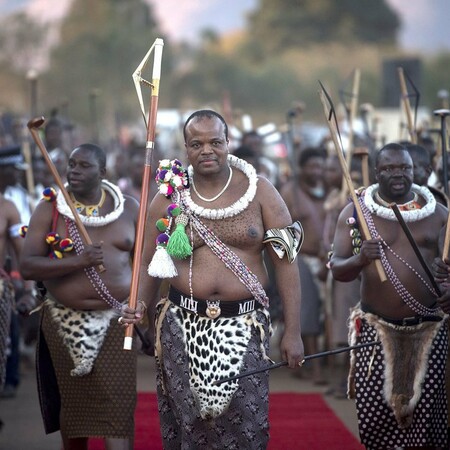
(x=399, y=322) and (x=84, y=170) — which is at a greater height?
(x=84, y=170)

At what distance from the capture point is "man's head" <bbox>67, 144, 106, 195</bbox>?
8.62 metres

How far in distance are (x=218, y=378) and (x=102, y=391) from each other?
1723mm

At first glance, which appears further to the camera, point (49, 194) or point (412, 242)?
point (49, 194)

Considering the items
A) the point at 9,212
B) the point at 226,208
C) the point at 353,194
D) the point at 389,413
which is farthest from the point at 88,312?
the point at 389,413

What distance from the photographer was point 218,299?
7.19 meters

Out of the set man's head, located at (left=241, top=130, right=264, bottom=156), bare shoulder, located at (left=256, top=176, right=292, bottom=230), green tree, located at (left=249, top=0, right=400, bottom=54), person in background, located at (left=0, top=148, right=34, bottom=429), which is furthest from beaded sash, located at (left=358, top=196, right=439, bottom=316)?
green tree, located at (left=249, top=0, right=400, bottom=54)

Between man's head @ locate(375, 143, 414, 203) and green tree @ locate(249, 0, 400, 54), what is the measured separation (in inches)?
1733

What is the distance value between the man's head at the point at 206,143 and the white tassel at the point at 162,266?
49 centimetres

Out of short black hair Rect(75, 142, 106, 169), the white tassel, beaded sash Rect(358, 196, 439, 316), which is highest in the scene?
short black hair Rect(75, 142, 106, 169)

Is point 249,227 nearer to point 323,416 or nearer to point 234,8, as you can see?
point 323,416

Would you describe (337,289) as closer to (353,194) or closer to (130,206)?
(130,206)

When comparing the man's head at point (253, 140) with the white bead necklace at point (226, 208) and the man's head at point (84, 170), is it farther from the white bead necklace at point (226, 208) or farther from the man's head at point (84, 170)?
the white bead necklace at point (226, 208)

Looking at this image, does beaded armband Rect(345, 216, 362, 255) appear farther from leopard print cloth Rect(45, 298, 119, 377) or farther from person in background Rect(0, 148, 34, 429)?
person in background Rect(0, 148, 34, 429)

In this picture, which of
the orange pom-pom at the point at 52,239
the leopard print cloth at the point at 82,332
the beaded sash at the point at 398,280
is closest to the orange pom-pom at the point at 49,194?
the orange pom-pom at the point at 52,239
